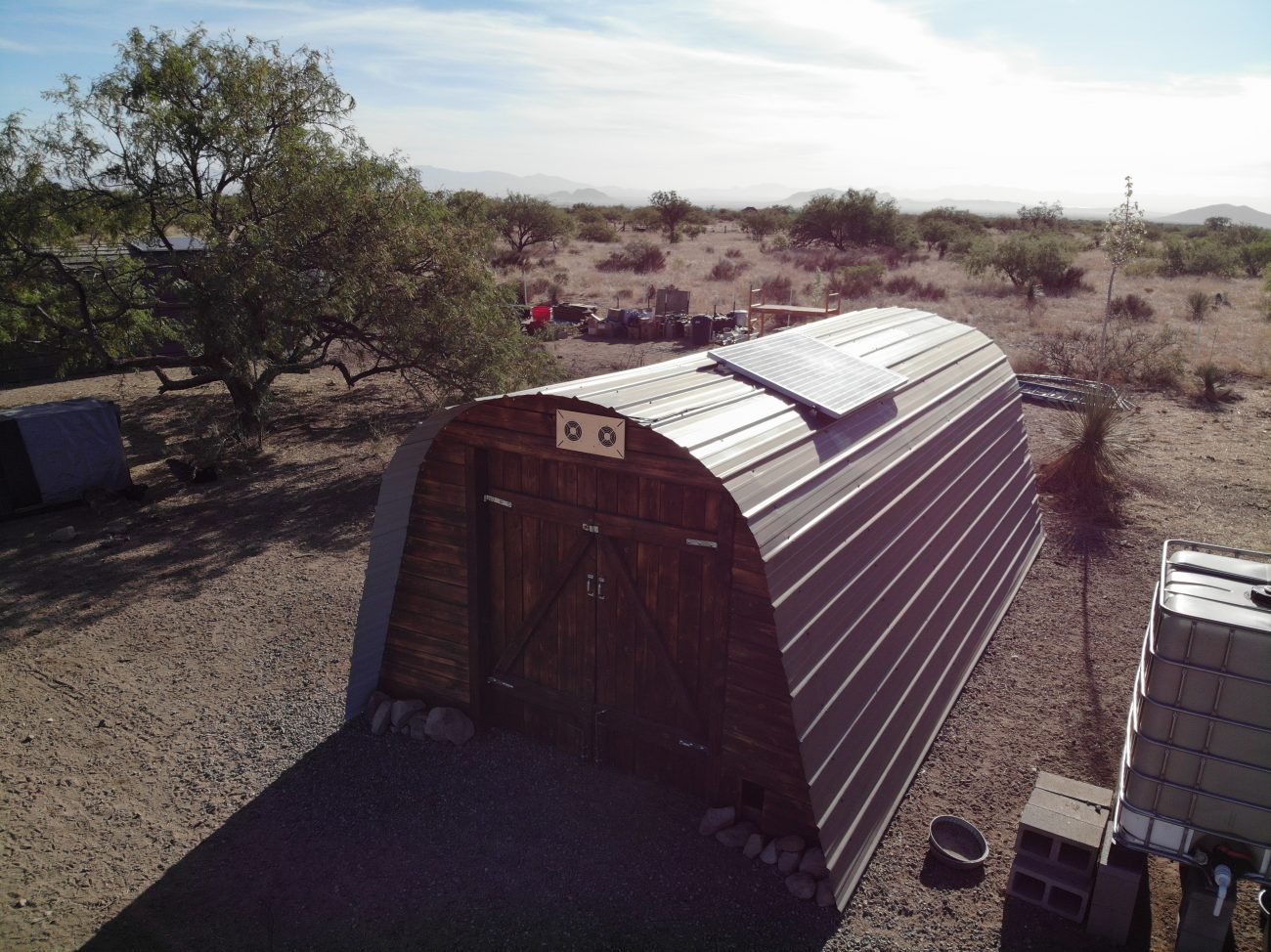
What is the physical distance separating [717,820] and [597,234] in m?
55.4

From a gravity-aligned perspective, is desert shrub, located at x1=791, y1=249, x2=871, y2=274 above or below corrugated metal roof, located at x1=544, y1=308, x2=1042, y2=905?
above

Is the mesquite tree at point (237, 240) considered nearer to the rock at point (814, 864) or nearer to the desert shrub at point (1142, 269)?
the rock at point (814, 864)

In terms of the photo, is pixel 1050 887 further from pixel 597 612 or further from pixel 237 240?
pixel 237 240

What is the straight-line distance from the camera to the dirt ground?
552 centimetres

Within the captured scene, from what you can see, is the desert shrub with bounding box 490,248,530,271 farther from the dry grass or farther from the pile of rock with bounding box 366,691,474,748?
the pile of rock with bounding box 366,691,474,748

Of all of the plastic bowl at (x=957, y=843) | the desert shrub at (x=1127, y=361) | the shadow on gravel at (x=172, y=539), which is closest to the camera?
the plastic bowl at (x=957, y=843)

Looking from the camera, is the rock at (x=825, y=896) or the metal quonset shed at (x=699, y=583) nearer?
the rock at (x=825, y=896)

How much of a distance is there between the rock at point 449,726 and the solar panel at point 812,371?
4.01m

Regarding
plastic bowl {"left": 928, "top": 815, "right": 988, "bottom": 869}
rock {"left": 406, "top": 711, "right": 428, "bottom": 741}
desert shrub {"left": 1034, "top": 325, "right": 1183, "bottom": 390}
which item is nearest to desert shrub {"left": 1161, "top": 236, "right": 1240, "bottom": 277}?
desert shrub {"left": 1034, "top": 325, "right": 1183, "bottom": 390}

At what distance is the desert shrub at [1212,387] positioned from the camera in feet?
A: 62.2

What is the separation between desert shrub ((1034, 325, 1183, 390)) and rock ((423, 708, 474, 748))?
17.9 meters

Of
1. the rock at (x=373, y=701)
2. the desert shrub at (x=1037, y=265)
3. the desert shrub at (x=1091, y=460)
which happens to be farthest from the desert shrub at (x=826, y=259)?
the rock at (x=373, y=701)

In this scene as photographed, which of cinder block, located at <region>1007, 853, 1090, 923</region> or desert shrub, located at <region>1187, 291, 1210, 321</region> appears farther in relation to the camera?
desert shrub, located at <region>1187, 291, 1210, 321</region>

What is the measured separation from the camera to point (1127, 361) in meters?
20.7
